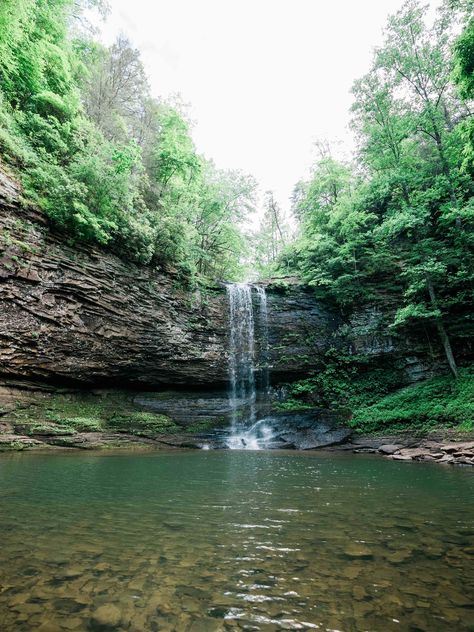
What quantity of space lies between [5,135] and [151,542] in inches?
542

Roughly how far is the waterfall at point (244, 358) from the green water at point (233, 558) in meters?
10.6

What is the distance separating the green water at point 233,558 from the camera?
6.47ft

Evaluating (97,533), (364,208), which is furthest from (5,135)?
(364,208)

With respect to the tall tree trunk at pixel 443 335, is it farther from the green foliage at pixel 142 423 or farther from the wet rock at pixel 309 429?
the green foliage at pixel 142 423

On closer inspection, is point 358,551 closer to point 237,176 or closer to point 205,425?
point 205,425

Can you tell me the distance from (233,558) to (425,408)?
12.5 m

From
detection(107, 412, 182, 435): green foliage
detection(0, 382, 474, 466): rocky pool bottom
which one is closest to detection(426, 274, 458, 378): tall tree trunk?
detection(0, 382, 474, 466): rocky pool bottom

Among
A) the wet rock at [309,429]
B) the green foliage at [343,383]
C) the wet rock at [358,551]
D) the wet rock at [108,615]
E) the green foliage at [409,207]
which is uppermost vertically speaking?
the green foliage at [409,207]

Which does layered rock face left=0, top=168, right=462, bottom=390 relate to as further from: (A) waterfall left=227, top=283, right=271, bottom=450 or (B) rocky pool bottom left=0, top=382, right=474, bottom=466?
(B) rocky pool bottom left=0, top=382, right=474, bottom=466

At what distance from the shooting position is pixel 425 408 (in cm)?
1293

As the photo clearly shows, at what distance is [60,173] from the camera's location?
12383 mm

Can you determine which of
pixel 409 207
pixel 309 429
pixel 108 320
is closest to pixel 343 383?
pixel 309 429

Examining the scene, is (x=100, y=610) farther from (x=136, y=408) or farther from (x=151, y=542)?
(x=136, y=408)

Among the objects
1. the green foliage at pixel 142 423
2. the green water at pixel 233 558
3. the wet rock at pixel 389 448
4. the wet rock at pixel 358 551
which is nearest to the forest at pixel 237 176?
the wet rock at pixel 389 448
